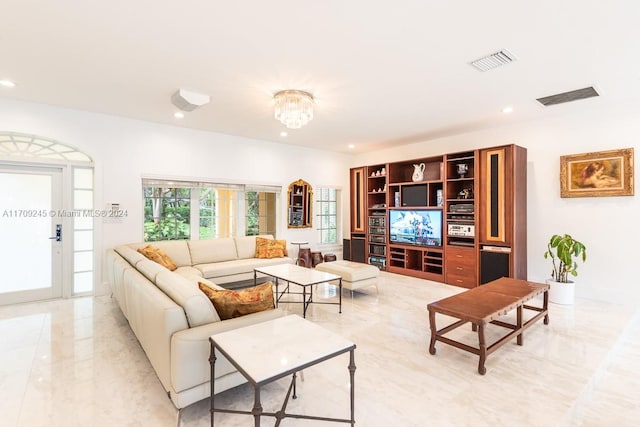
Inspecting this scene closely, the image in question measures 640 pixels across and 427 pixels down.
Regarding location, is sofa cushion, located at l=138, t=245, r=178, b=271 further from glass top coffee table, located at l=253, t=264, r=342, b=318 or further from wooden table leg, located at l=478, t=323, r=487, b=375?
wooden table leg, located at l=478, t=323, r=487, b=375

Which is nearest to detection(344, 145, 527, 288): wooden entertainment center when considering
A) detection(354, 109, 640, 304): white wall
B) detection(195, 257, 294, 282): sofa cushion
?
detection(354, 109, 640, 304): white wall

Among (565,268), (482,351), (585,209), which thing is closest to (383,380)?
(482,351)

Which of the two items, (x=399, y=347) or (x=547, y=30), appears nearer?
(x=547, y=30)

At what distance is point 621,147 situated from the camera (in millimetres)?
4270

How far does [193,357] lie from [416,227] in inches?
194

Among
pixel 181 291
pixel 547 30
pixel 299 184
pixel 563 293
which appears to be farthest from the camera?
pixel 299 184

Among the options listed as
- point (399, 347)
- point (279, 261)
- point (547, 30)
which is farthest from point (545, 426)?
point (279, 261)

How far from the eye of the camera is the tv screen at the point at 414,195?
5.97 m

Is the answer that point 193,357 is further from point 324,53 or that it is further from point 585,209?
point 585,209

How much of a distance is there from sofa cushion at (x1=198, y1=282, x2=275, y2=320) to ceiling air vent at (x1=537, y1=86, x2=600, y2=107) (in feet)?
13.9

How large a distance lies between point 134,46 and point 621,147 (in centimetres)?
597

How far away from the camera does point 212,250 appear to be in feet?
17.3

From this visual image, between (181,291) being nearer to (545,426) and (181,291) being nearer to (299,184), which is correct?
(545,426)

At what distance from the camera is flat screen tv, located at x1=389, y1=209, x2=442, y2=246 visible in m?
5.73
